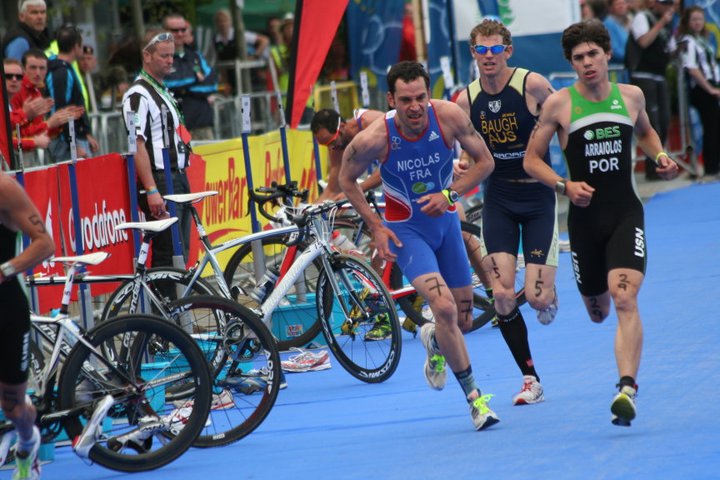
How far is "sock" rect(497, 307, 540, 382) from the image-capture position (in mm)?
7895

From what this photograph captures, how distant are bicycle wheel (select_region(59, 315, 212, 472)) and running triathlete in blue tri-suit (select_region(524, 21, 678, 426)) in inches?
83.7

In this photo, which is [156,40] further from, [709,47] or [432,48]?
[709,47]

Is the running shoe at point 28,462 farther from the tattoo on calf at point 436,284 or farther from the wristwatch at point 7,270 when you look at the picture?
the tattoo on calf at point 436,284

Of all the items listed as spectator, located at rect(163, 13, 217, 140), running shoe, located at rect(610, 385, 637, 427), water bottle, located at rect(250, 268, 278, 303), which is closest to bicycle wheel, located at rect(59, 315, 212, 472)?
running shoe, located at rect(610, 385, 637, 427)

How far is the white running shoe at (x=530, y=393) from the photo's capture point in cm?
778

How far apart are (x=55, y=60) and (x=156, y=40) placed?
9.28 ft

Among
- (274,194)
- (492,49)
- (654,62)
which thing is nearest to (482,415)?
(492,49)

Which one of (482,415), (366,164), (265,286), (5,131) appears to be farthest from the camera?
(265,286)

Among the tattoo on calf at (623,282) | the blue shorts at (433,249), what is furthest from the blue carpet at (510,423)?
the blue shorts at (433,249)

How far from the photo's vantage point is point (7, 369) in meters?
6.23

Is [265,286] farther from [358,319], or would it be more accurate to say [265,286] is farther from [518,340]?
[518,340]

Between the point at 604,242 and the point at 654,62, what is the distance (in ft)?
38.0

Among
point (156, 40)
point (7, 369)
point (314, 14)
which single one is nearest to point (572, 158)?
point (7, 369)

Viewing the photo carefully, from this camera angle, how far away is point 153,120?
32.1ft
